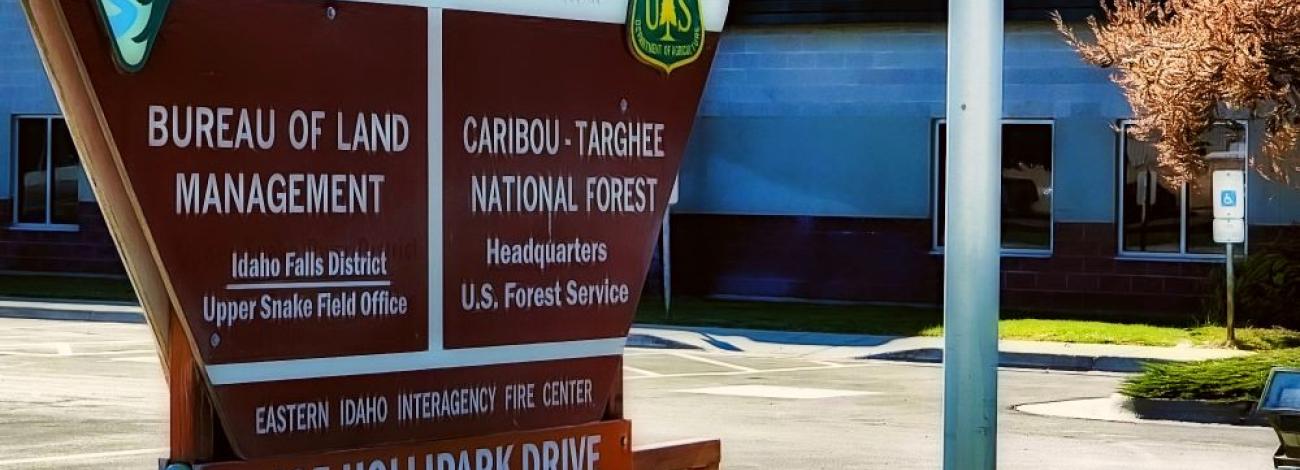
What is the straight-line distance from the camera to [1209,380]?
49.3 feet

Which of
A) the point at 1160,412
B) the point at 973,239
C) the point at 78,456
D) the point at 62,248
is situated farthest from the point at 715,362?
the point at 973,239

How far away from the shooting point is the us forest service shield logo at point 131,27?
274 centimetres

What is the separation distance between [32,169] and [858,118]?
1320 cm

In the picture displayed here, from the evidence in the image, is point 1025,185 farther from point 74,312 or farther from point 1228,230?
point 74,312

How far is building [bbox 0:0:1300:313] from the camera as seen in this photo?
23.7 m

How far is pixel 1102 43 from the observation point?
19875 millimetres

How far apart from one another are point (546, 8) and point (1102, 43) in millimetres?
17186

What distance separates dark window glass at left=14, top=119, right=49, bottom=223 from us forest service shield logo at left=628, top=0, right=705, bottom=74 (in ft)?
91.7

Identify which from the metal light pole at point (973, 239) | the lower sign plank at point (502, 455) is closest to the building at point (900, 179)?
the metal light pole at point (973, 239)

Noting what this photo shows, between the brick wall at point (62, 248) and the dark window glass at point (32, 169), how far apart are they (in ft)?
0.82

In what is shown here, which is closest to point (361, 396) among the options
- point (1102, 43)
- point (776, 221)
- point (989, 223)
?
point (989, 223)

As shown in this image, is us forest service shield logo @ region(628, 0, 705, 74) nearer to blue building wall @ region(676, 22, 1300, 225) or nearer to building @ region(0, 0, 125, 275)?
blue building wall @ region(676, 22, 1300, 225)

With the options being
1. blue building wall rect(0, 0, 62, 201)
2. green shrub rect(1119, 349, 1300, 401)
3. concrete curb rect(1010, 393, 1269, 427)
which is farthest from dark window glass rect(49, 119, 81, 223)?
green shrub rect(1119, 349, 1300, 401)

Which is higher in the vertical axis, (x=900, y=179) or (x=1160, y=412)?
(x=900, y=179)
